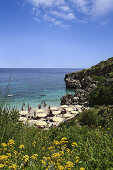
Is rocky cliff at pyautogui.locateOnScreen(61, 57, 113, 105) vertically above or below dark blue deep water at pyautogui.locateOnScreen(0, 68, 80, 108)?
above

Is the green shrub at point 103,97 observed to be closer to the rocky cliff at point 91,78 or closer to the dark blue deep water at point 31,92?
the rocky cliff at point 91,78

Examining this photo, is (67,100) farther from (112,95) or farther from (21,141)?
(21,141)

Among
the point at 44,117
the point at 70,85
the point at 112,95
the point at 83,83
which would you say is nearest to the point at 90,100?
the point at 112,95

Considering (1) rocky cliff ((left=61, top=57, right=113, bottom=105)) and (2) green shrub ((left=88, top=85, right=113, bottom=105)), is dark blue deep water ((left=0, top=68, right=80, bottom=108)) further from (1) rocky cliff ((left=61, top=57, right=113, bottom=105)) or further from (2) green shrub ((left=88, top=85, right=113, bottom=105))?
(2) green shrub ((left=88, top=85, right=113, bottom=105))

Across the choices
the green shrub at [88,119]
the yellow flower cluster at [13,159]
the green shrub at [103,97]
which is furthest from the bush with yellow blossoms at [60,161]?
the green shrub at [103,97]

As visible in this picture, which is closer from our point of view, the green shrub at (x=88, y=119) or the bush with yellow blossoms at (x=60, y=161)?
the bush with yellow blossoms at (x=60, y=161)

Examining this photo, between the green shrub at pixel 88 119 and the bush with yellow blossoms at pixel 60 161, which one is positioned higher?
the bush with yellow blossoms at pixel 60 161

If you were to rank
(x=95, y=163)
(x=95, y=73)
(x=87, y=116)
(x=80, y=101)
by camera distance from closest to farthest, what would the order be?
(x=95, y=163), (x=87, y=116), (x=80, y=101), (x=95, y=73)

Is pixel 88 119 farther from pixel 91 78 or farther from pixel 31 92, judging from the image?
pixel 91 78

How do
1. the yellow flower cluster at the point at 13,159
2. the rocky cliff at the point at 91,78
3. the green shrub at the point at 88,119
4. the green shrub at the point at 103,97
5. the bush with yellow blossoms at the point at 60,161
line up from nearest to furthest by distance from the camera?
the bush with yellow blossoms at the point at 60,161 < the yellow flower cluster at the point at 13,159 < the green shrub at the point at 88,119 < the green shrub at the point at 103,97 < the rocky cliff at the point at 91,78

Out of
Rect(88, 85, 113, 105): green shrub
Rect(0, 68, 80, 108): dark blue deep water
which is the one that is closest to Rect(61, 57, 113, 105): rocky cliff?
Rect(0, 68, 80, 108): dark blue deep water

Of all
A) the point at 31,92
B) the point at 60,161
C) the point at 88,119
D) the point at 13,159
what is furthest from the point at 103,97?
the point at 13,159

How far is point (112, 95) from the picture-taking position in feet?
51.2

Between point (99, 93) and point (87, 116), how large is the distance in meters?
8.35
